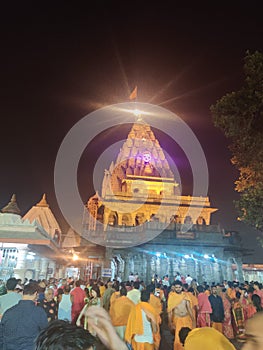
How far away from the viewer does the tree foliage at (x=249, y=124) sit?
346 inches

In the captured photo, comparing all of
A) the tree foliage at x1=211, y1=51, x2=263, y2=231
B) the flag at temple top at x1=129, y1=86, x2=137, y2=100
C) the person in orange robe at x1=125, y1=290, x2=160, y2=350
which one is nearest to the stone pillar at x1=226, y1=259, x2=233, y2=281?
the tree foliage at x1=211, y1=51, x2=263, y2=231

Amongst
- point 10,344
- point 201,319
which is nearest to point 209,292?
point 201,319

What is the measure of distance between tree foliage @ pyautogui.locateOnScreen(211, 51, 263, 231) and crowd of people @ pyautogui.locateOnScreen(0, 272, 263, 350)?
296 cm

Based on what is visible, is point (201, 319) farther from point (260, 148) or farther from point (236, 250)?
point (236, 250)

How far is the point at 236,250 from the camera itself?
67.9ft

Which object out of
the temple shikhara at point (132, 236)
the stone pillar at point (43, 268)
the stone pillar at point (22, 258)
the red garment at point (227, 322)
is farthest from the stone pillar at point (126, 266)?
the red garment at point (227, 322)

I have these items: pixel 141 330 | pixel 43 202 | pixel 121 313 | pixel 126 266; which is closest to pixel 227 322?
pixel 121 313

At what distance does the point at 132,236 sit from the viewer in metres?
21.3

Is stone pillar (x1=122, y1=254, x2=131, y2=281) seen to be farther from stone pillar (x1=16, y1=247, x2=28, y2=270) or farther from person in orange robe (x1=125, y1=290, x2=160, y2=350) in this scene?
person in orange robe (x1=125, y1=290, x2=160, y2=350)

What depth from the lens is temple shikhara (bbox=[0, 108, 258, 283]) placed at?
44.0ft

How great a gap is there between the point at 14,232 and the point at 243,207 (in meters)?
10.3

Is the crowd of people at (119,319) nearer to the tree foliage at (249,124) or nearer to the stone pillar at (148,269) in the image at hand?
the tree foliage at (249,124)

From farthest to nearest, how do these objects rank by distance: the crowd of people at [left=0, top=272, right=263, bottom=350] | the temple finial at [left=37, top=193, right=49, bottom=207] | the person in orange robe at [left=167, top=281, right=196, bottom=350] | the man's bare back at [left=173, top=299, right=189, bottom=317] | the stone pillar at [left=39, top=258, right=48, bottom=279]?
the temple finial at [left=37, top=193, right=49, bottom=207]
the stone pillar at [left=39, top=258, right=48, bottom=279]
the man's bare back at [left=173, top=299, right=189, bottom=317]
the person in orange robe at [left=167, top=281, right=196, bottom=350]
the crowd of people at [left=0, top=272, right=263, bottom=350]

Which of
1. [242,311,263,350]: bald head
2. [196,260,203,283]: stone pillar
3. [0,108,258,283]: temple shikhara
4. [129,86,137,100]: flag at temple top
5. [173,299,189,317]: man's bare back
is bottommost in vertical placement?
[173,299,189,317]: man's bare back
